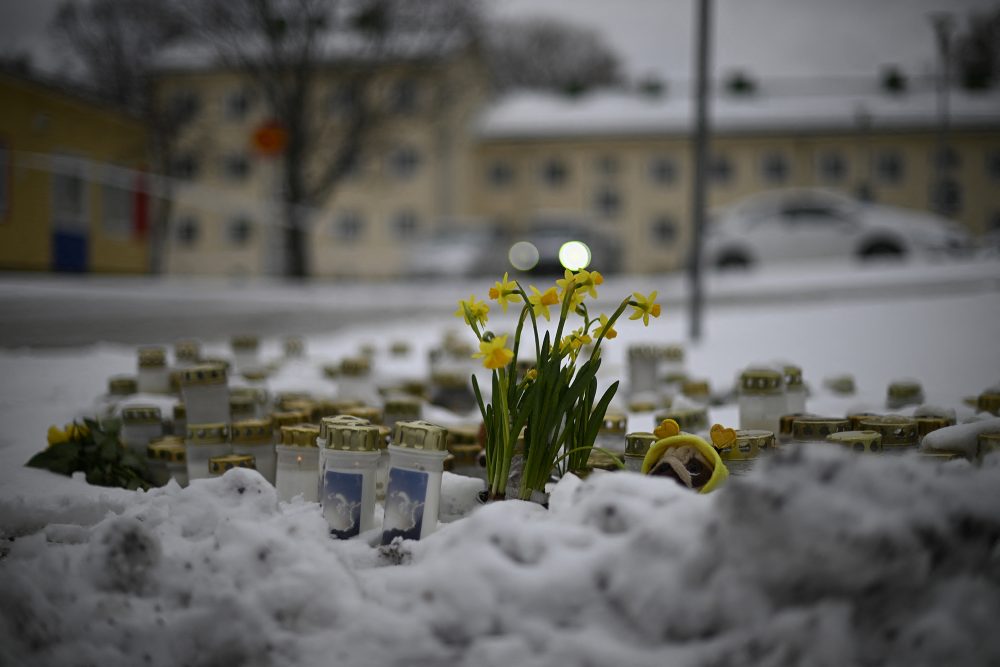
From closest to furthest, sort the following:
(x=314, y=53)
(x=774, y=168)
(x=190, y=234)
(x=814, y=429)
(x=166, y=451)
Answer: (x=814, y=429) → (x=166, y=451) → (x=314, y=53) → (x=774, y=168) → (x=190, y=234)

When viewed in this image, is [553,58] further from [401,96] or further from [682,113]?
[401,96]

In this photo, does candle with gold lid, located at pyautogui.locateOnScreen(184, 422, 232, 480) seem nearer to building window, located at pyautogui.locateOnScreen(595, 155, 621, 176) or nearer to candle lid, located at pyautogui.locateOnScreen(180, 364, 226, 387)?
candle lid, located at pyautogui.locateOnScreen(180, 364, 226, 387)

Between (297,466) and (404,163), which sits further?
(404,163)

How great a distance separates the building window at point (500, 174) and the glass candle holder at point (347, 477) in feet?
118

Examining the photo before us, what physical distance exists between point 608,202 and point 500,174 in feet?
15.5

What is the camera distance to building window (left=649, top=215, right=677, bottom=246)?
119 ft

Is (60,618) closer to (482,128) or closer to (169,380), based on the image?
(169,380)

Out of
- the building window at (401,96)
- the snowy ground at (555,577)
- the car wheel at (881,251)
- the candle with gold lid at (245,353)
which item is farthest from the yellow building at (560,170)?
the snowy ground at (555,577)

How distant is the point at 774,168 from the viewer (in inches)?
1401

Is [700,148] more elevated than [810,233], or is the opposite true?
[810,233]

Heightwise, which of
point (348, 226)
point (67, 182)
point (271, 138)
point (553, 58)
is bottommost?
point (67, 182)

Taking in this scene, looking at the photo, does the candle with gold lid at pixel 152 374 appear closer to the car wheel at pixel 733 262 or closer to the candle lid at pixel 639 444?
the candle lid at pixel 639 444

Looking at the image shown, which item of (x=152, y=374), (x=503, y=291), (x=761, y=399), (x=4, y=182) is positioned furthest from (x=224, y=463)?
(x=4, y=182)

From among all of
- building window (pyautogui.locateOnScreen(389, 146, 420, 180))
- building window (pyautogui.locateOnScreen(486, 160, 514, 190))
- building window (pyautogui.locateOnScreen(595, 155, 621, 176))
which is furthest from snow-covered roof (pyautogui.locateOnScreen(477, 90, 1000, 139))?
building window (pyautogui.locateOnScreen(389, 146, 420, 180))
